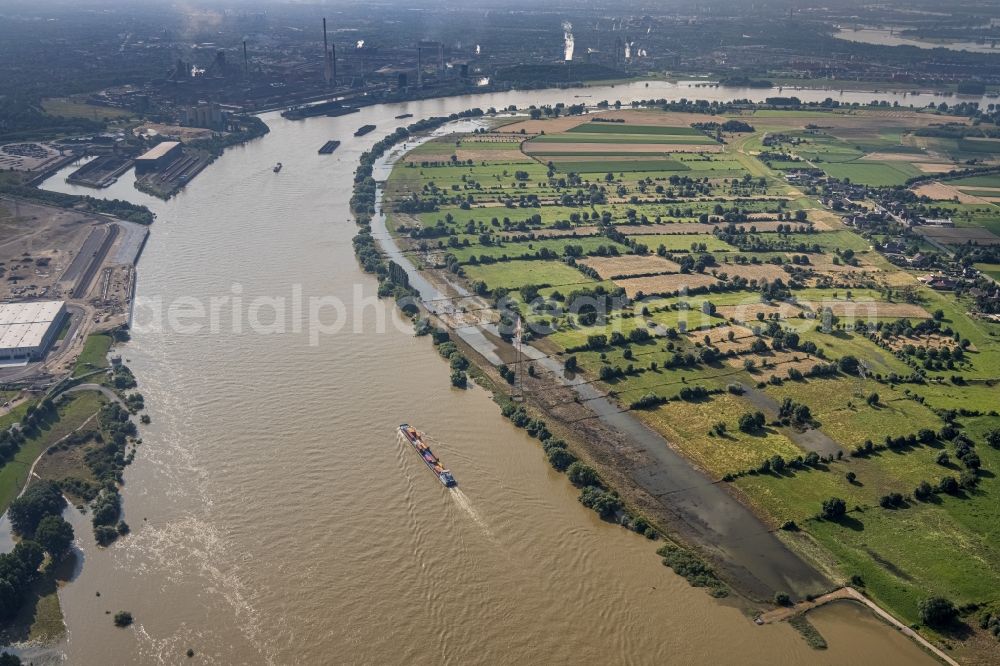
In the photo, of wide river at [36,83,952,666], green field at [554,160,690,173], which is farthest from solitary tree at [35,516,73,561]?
green field at [554,160,690,173]

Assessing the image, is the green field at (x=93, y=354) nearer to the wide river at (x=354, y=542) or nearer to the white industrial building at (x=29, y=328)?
the wide river at (x=354, y=542)

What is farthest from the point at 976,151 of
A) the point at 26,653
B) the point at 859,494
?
the point at 26,653

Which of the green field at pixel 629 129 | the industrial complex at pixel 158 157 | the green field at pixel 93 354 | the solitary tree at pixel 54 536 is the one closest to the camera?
the solitary tree at pixel 54 536

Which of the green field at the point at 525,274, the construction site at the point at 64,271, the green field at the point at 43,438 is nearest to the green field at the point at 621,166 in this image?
the green field at the point at 525,274

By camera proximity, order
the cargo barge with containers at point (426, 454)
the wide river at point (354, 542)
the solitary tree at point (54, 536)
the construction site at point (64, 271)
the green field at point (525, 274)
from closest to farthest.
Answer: the wide river at point (354, 542), the solitary tree at point (54, 536), the cargo barge with containers at point (426, 454), the construction site at point (64, 271), the green field at point (525, 274)

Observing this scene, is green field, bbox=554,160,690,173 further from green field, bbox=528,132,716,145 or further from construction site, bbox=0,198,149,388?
construction site, bbox=0,198,149,388

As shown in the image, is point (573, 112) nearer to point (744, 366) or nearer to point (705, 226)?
point (705, 226)
